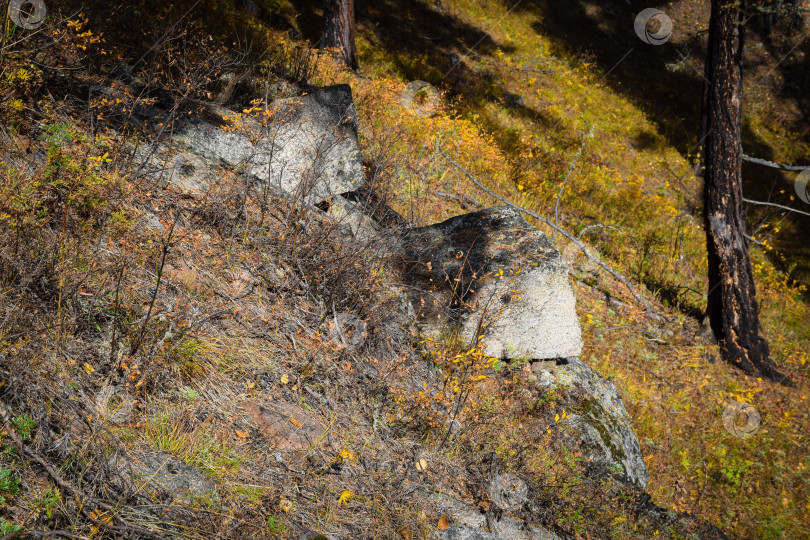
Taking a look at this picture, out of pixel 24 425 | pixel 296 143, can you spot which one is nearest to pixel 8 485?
pixel 24 425

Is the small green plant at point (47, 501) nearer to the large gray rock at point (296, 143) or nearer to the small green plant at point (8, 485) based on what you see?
the small green plant at point (8, 485)

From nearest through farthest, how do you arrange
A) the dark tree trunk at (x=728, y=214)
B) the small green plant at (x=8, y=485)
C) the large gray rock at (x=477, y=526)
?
the small green plant at (x=8, y=485)
the large gray rock at (x=477, y=526)
the dark tree trunk at (x=728, y=214)

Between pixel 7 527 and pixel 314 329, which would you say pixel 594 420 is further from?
pixel 7 527

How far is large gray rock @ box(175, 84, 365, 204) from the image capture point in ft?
15.8

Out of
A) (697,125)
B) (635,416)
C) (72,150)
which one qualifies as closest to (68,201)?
(72,150)

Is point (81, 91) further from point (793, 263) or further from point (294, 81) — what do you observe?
point (793, 263)

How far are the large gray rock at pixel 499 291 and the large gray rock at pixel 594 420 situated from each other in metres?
0.23

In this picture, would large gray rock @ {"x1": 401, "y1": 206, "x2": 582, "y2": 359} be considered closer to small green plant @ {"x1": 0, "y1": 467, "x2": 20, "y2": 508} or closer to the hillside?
the hillside

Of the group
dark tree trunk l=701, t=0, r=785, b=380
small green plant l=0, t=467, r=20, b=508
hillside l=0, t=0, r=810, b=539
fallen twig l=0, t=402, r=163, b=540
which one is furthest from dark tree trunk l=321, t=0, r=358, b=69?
small green plant l=0, t=467, r=20, b=508

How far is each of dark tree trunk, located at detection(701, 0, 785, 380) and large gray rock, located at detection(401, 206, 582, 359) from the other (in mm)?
3751

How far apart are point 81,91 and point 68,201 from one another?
1.80 meters

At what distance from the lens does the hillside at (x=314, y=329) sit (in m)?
2.50

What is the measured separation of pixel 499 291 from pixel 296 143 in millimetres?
2768

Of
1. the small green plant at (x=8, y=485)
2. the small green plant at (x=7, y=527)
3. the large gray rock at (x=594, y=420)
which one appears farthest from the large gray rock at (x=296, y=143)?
the small green plant at (x=7, y=527)
